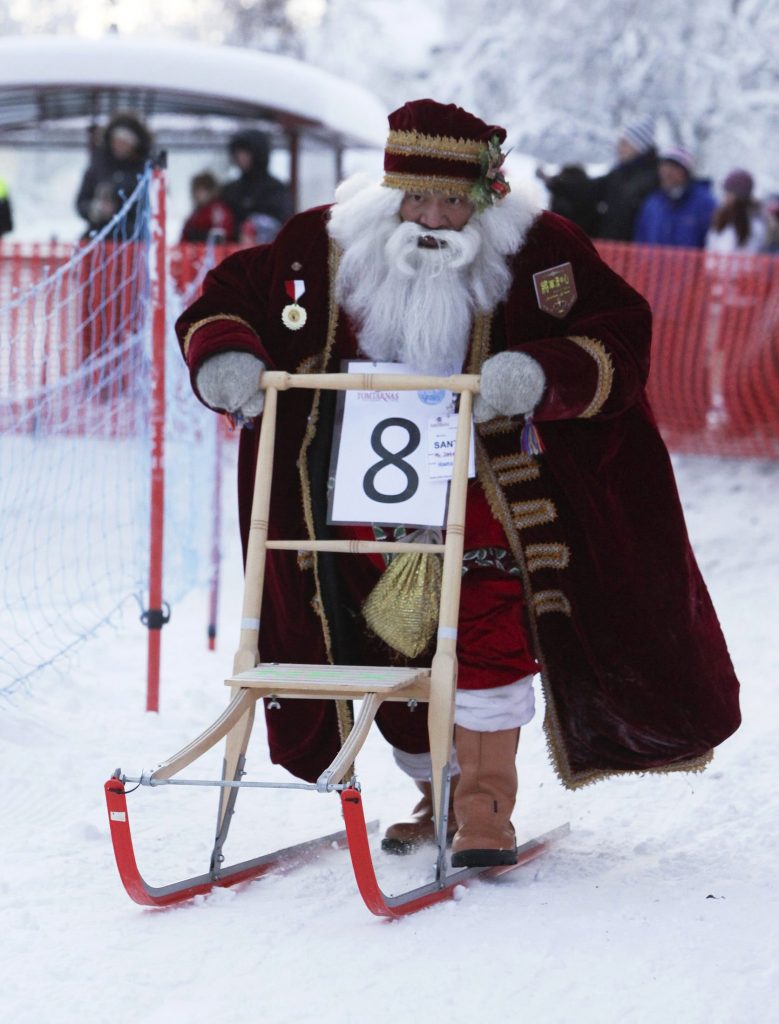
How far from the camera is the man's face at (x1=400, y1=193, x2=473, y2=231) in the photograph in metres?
3.54

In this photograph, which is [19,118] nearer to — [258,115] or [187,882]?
[258,115]

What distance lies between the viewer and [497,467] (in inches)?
142

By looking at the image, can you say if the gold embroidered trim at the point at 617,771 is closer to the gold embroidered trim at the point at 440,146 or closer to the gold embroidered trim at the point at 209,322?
the gold embroidered trim at the point at 209,322

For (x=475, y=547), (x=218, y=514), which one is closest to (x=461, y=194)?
(x=475, y=547)

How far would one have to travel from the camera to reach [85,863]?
352cm

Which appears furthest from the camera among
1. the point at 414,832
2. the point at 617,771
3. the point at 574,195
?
the point at 574,195

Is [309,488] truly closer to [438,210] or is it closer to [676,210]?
[438,210]

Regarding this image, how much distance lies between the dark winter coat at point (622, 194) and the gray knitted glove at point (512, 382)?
6.23 m

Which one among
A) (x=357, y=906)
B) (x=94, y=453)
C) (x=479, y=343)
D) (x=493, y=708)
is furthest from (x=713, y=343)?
(x=357, y=906)

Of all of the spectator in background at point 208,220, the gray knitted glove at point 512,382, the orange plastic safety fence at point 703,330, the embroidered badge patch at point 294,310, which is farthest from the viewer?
the spectator in background at point 208,220

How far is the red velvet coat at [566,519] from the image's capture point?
3.56 meters

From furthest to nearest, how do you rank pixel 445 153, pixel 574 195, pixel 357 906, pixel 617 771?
pixel 574 195
pixel 617 771
pixel 445 153
pixel 357 906

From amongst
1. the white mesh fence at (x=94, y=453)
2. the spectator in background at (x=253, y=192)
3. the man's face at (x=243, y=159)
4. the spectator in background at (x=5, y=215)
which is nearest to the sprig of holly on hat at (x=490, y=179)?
the white mesh fence at (x=94, y=453)

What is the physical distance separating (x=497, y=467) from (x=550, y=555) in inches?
9.6
